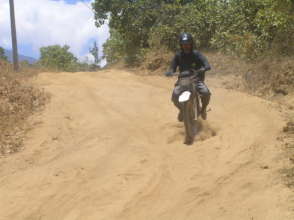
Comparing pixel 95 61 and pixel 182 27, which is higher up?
pixel 182 27

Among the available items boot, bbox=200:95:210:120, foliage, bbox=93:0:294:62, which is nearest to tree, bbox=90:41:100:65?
foliage, bbox=93:0:294:62

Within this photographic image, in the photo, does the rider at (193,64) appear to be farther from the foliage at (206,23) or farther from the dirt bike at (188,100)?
the foliage at (206,23)

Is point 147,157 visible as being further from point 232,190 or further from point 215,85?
point 215,85

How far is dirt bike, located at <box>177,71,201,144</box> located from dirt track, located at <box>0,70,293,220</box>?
243 mm

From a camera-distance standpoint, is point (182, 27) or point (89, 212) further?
point (182, 27)

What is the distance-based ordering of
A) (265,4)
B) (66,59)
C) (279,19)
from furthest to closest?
(66,59) → (265,4) → (279,19)

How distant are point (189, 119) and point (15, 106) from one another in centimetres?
466

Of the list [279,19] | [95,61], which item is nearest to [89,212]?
[279,19]

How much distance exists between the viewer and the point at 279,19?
13.9 meters

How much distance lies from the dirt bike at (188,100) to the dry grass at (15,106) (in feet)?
10.5

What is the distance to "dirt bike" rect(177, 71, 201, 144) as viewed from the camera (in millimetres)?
7926

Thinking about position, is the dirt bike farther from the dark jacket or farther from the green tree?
the green tree

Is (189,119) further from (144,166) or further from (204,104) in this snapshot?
(144,166)

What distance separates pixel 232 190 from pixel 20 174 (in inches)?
137
